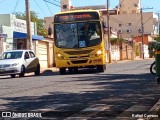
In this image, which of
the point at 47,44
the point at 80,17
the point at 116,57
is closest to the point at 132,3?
the point at 116,57

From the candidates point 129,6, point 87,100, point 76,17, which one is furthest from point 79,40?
point 129,6

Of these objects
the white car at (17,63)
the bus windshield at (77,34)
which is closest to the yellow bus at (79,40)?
the bus windshield at (77,34)

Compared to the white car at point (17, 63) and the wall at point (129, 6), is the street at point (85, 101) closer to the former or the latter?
the white car at point (17, 63)

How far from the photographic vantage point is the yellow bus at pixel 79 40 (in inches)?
907

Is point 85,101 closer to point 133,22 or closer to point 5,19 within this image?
point 5,19

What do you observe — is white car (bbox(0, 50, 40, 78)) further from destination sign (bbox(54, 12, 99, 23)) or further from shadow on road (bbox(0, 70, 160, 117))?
shadow on road (bbox(0, 70, 160, 117))

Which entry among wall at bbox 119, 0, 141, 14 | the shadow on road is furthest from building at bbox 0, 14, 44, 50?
wall at bbox 119, 0, 141, 14

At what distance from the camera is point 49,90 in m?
14.2

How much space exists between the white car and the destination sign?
9.29ft

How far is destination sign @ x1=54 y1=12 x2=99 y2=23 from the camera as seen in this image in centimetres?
2342

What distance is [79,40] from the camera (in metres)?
23.1

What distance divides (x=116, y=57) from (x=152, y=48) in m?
58.9

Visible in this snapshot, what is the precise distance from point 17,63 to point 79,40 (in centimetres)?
353

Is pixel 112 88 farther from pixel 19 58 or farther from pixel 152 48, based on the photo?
pixel 19 58
